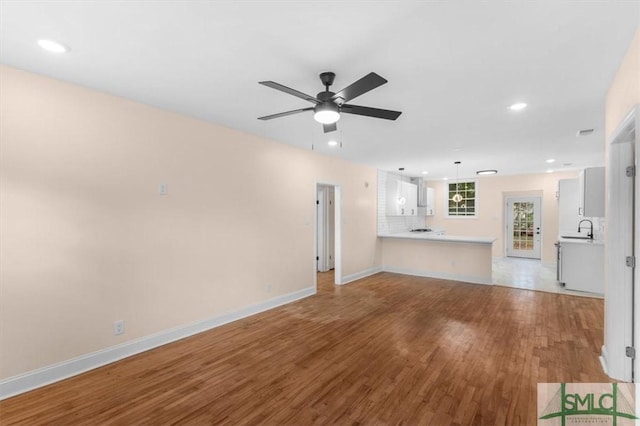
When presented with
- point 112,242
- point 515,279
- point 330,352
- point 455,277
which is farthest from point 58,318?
point 515,279

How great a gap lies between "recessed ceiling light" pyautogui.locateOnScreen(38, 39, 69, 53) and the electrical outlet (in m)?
2.49

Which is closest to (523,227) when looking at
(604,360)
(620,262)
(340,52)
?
(604,360)

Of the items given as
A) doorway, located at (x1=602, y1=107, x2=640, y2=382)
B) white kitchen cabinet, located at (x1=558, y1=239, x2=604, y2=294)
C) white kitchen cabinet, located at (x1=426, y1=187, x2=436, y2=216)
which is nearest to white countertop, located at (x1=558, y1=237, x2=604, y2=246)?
white kitchen cabinet, located at (x1=558, y1=239, x2=604, y2=294)

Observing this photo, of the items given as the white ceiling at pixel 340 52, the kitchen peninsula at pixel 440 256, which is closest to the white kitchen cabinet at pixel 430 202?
the kitchen peninsula at pixel 440 256

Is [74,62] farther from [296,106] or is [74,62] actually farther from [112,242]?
[296,106]

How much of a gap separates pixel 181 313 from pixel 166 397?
1.27 m

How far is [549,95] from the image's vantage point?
293 cm

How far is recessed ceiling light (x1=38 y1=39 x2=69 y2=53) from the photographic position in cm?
206

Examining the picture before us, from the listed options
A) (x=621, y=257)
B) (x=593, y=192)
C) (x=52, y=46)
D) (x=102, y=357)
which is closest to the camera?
(x=52, y=46)

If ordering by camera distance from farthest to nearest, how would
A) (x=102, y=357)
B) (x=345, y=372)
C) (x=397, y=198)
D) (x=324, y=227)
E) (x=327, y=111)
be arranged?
1. (x=397, y=198)
2. (x=324, y=227)
3. (x=102, y=357)
4. (x=345, y=372)
5. (x=327, y=111)

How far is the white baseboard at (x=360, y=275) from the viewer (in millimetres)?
6426

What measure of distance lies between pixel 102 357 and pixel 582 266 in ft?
25.0

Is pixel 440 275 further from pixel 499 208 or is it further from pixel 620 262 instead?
pixel 620 262

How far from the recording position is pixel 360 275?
6879mm
